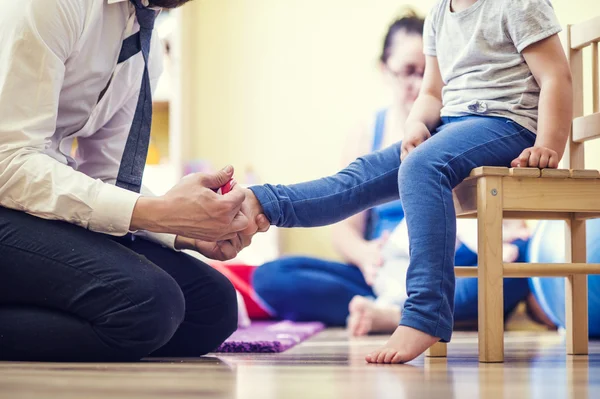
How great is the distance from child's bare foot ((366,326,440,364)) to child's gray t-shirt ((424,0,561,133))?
44 cm

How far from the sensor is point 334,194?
1.42 meters

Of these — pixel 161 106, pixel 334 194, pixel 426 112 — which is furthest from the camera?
pixel 161 106

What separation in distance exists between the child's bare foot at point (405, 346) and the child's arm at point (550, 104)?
1.13ft

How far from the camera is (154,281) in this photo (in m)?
1.24

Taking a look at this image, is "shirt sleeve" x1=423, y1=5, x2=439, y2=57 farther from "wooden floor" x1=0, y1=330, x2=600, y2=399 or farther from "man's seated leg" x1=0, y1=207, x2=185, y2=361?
"man's seated leg" x1=0, y1=207, x2=185, y2=361

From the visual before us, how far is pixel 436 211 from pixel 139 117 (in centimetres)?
57

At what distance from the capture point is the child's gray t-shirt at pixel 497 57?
1400mm

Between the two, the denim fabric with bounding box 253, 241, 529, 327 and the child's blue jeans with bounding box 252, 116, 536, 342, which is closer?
the child's blue jeans with bounding box 252, 116, 536, 342

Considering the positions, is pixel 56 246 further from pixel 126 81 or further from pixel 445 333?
pixel 445 333

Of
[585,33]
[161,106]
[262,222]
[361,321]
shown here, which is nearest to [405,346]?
[262,222]

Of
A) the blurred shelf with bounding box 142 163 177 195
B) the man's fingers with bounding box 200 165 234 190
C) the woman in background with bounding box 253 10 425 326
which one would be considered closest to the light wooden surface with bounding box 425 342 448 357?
the man's fingers with bounding box 200 165 234 190

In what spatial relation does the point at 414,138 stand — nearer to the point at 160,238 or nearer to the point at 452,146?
the point at 452,146

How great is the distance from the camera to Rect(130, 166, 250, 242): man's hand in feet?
3.98

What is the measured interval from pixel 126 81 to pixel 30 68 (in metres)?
0.25
